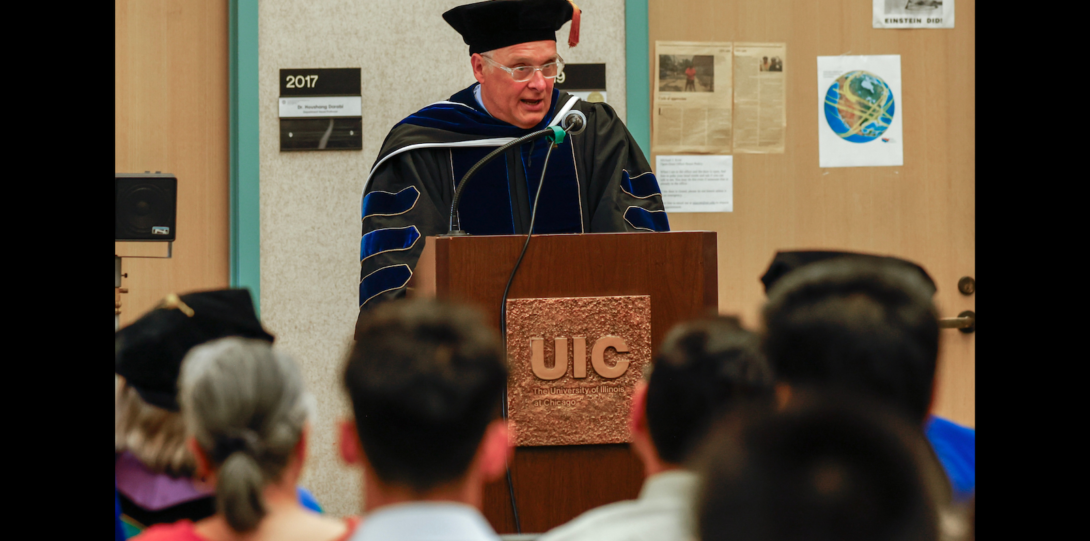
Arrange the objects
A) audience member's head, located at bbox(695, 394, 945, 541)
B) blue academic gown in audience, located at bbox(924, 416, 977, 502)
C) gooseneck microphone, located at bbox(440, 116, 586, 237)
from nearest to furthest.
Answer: audience member's head, located at bbox(695, 394, 945, 541), blue academic gown in audience, located at bbox(924, 416, 977, 502), gooseneck microphone, located at bbox(440, 116, 586, 237)

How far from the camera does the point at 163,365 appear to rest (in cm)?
136

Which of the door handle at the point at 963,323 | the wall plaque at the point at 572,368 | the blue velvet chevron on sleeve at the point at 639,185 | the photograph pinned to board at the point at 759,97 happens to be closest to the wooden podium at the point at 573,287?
the wall plaque at the point at 572,368

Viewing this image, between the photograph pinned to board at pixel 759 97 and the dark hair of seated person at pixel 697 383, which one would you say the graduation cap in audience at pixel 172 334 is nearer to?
the dark hair of seated person at pixel 697 383

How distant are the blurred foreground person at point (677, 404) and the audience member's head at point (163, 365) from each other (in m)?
0.61

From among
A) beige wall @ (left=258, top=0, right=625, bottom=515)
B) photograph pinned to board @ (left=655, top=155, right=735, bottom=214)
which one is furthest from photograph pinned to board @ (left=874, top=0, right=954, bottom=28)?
beige wall @ (left=258, top=0, right=625, bottom=515)

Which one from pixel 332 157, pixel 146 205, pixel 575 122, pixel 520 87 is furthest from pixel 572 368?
pixel 332 157

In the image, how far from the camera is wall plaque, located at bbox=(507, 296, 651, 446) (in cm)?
176

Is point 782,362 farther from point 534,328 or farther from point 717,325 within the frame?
point 534,328

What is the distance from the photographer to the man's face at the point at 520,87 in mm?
2867

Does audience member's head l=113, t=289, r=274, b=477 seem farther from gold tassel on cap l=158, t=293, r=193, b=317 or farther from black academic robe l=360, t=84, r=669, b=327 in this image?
black academic robe l=360, t=84, r=669, b=327

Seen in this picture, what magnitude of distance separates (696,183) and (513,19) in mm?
1101

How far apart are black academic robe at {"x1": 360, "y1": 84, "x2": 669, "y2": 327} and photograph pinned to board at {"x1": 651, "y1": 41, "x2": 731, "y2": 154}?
56cm

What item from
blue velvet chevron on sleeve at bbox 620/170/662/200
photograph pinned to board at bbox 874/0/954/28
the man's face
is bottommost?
blue velvet chevron on sleeve at bbox 620/170/662/200

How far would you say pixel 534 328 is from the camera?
1773mm
